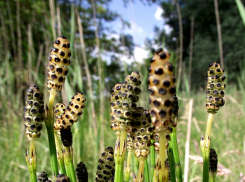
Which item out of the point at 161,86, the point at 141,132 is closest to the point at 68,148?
the point at 141,132

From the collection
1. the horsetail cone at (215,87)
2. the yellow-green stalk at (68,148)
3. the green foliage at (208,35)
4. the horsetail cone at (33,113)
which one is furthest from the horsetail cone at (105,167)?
the green foliage at (208,35)

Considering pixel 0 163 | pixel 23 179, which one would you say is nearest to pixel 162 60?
pixel 23 179

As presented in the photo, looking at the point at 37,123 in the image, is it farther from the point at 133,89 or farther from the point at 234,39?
the point at 234,39

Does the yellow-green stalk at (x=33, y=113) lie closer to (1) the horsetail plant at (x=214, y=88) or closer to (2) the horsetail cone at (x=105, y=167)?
(2) the horsetail cone at (x=105, y=167)

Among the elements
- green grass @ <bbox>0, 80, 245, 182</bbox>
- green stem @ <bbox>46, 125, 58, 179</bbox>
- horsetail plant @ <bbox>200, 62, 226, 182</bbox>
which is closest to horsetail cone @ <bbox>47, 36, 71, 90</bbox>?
green stem @ <bbox>46, 125, 58, 179</bbox>

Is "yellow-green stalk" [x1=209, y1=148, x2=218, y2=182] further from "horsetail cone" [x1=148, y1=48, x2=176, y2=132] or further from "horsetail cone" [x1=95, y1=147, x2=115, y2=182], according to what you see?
"horsetail cone" [x1=148, y1=48, x2=176, y2=132]

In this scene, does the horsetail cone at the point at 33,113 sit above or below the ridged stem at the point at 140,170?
above
